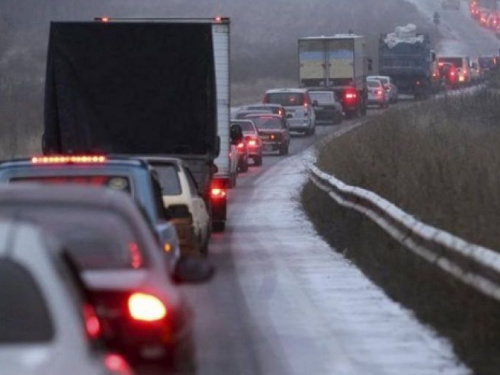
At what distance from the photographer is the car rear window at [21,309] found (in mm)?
5367

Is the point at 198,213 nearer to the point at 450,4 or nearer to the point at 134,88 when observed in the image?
the point at 134,88

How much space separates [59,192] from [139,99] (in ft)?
46.0

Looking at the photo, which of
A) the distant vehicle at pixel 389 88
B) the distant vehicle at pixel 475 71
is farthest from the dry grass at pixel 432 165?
the distant vehicle at pixel 475 71

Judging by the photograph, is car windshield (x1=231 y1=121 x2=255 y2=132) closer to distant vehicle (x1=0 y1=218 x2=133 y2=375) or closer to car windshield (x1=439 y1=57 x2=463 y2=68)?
distant vehicle (x1=0 y1=218 x2=133 y2=375)

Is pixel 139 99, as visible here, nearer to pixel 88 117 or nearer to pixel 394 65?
pixel 88 117

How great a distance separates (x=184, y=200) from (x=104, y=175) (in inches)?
213

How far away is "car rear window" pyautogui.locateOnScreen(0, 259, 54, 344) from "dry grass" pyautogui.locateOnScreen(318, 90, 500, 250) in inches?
365

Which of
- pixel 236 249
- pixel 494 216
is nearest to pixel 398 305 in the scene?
pixel 494 216

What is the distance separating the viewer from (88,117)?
22.1 meters

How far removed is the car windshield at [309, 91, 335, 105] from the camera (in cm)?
6494

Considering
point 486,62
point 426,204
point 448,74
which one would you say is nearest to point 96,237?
point 426,204

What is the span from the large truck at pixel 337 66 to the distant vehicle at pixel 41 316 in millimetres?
62200

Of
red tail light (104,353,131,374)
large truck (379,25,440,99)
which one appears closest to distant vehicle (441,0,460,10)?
large truck (379,25,440,99)

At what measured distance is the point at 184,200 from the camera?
56.4 feet
